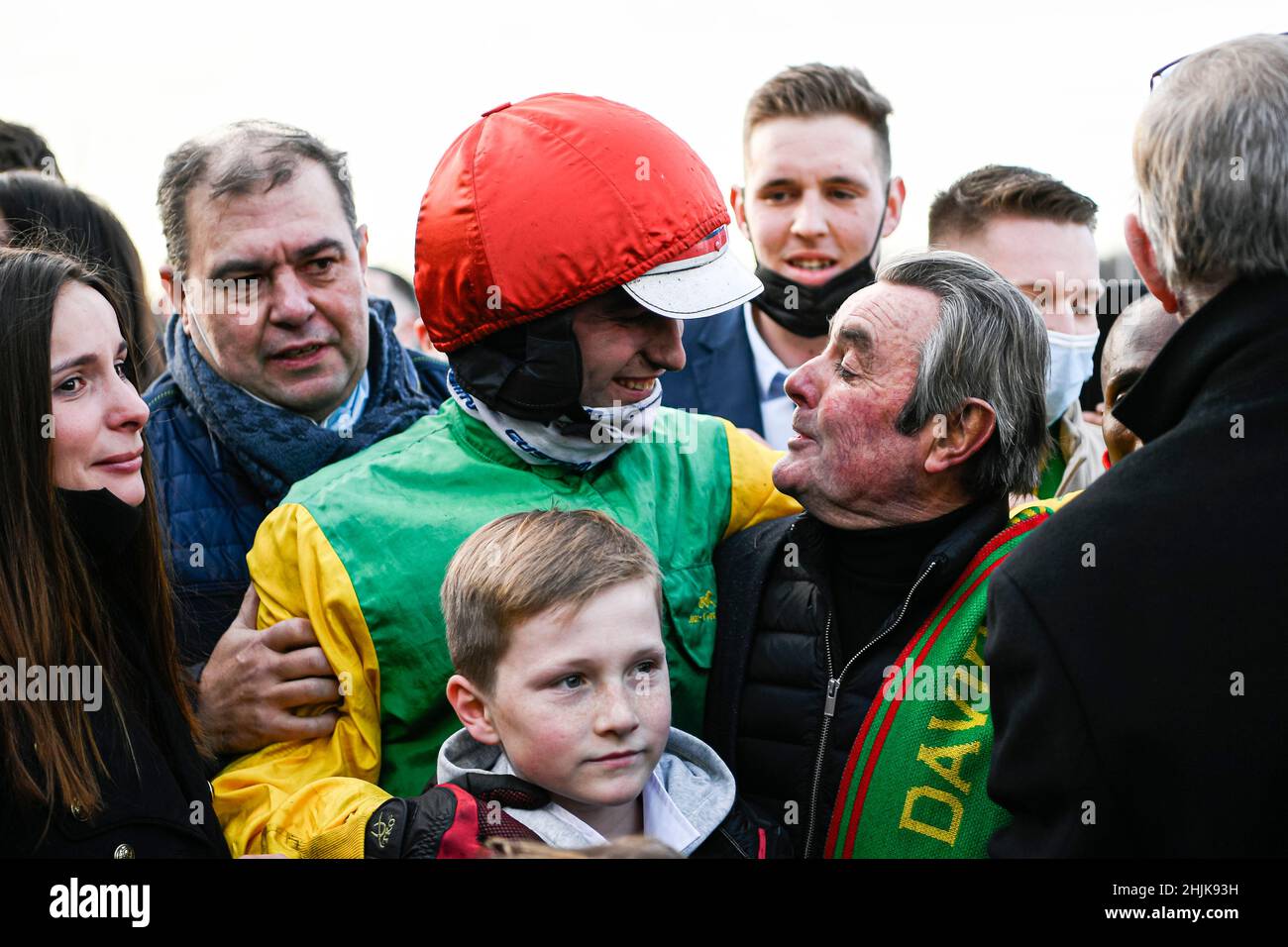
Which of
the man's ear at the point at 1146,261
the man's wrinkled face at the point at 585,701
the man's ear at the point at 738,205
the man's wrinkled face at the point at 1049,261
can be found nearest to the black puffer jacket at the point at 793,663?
the man's wrinkled face at the point at 585,701

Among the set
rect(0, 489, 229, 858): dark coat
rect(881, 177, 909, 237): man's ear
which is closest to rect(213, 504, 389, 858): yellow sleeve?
rect(0, 489, 229, 858): dark coat

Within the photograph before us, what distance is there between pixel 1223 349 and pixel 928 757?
3.20 ft

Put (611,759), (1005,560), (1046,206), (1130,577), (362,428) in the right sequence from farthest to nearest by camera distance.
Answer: (1046,206) → (362,428) → (611,759) → (1005,560) → (1130,577)

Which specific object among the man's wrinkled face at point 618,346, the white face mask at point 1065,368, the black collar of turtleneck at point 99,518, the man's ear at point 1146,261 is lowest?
the black collar of turtleneck at point 99,518

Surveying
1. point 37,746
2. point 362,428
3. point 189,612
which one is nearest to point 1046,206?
point 362,428

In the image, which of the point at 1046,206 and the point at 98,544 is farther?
the point at 1046,206

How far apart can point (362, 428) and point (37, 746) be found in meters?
1.48

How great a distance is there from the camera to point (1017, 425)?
9.16 ft

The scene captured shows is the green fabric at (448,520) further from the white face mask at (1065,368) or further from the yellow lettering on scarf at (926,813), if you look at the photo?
the white face mask at (1065,368)

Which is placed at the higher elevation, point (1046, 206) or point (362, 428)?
point (1046, 206)

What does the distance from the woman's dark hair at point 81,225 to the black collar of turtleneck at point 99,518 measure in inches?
47.1

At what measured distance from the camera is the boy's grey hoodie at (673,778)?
2.41m

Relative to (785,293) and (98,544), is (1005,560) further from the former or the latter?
(785,293)

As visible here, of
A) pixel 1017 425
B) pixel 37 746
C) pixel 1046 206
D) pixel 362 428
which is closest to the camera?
pixel 37 746
